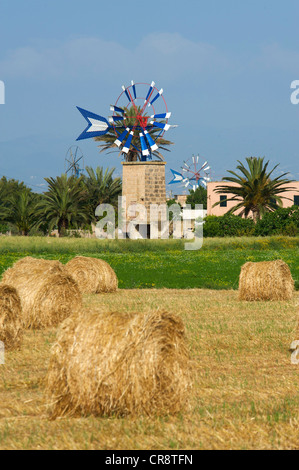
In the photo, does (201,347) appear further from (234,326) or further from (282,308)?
(282,308)

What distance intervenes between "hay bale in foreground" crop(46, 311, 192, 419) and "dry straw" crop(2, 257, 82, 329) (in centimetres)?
718

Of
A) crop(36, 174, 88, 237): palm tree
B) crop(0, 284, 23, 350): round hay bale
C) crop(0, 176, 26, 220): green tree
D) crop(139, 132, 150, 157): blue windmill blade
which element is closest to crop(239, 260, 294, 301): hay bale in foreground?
crop(0, 284, 23, 350): round hay bale

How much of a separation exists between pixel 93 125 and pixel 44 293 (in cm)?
5272

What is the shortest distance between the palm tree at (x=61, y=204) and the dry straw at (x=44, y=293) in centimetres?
4890

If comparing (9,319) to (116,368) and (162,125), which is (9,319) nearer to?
(116,368)

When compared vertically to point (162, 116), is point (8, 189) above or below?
below

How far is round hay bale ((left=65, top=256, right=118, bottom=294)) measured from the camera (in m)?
23.2

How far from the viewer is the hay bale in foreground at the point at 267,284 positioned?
Result: 20.8 meters

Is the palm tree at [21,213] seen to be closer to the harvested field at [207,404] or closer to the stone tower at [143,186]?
the stone tower at [143,186]

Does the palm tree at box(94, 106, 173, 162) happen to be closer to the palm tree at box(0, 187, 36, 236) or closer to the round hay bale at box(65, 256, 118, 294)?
the palm tree at box(0, 187, 36, 236)

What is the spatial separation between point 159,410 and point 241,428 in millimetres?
1135

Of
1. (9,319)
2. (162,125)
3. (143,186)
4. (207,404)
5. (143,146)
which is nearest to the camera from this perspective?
(207,404)

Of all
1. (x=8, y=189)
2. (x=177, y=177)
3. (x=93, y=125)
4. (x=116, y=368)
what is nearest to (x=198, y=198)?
(x=177, y=177)

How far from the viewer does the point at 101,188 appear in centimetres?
7819
